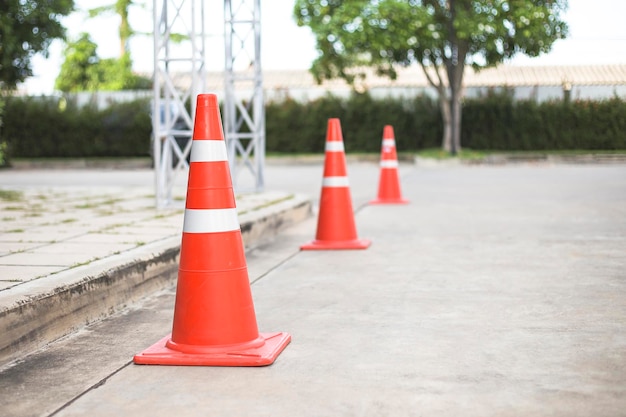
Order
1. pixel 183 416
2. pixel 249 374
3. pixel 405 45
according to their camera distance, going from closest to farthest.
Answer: pixel 183 416
pixel 249 374
pixel 405 45

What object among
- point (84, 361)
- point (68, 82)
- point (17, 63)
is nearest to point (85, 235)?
point (84, 361)

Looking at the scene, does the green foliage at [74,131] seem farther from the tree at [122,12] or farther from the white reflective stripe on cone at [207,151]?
the white reflective stripe on cone at [207,151]

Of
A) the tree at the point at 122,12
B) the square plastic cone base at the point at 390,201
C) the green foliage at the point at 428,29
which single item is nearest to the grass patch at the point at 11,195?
the square plastic cone base at the point at 390,201

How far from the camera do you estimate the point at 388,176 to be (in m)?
12.8

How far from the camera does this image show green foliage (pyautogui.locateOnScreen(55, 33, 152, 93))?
161 feet

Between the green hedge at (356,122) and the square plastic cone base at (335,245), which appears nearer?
the square plastic cone base at (335,245)

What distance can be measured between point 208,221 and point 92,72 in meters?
47.8

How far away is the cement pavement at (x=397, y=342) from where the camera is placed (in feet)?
11.7

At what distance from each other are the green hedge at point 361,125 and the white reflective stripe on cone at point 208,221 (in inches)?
1041

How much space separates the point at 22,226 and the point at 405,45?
795 inches

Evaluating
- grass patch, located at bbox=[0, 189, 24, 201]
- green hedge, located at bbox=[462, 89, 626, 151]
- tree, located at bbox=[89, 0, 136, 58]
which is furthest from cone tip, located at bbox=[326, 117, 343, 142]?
tree, located at bbox=[89, 0, 136, 58]

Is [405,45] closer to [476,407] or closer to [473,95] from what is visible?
[473,95]

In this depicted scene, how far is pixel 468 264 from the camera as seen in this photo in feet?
23.4

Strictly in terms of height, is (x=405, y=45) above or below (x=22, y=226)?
above
